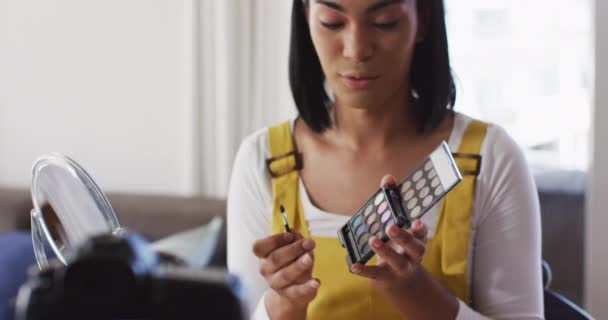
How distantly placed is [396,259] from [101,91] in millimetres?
1595

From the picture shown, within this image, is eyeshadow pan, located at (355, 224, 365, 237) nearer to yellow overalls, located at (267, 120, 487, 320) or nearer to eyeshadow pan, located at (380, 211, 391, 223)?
eyeshadow pan, located at (380, 211, 391, 223)

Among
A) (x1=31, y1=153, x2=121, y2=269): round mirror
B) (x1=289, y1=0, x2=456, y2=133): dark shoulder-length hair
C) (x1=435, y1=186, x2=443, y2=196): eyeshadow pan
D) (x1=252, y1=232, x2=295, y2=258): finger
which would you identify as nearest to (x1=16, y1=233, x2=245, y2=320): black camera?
(x1=31, y1=153, x2=121, y2=269): round mirror

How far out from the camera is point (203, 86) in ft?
6.61

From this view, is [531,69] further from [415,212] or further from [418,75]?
[415,212]

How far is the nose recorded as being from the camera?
3.05ft

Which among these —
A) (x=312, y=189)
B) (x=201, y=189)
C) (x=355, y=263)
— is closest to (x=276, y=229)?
(x=312, y=189)

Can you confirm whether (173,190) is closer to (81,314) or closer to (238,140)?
(238,140)

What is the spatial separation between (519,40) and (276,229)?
1034 mm

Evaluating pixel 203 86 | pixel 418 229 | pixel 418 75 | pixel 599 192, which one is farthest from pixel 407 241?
pixel 203 86

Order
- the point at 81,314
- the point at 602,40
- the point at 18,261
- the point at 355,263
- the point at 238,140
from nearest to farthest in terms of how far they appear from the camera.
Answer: the point at 81,314 → the point at 355,263 → the point at 602,40 → the point at 18,261 → the point at 238,140

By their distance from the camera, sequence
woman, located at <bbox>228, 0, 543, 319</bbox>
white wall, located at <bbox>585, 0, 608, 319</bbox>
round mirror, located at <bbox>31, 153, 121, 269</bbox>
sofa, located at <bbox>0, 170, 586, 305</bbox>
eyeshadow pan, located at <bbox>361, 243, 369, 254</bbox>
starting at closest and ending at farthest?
round mirror, located at <bbox>31, 153, 121, 269</bbox> → eyeshadow pan, located at <bbox>361, 243, 369, 254</bbox> → woman, located at <bbox>228, 0, 543, 319</bbox> → white wall, located at <bbox>585, 0, 608, 319</bbox> → sofa, located at <bbox>0, 170, 586, 305</bbox>

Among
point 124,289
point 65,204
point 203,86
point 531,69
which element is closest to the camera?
point 124,289

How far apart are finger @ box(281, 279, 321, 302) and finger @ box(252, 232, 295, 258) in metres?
0.05

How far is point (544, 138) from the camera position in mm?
1855
